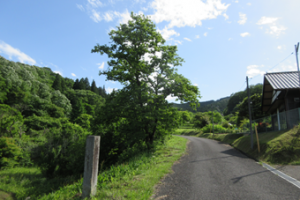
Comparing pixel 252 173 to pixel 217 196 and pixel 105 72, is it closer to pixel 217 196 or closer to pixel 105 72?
pixel 217 196

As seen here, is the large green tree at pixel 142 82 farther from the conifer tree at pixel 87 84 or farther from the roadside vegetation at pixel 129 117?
the conifer tree at pixel 87 84

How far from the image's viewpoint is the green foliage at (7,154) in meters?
22.3

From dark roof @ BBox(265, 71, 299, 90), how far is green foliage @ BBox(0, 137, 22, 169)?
3091cm

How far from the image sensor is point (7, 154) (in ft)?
75.7

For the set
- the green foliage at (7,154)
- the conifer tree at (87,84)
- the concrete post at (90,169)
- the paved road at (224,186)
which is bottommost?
the green foliage at (7,154)

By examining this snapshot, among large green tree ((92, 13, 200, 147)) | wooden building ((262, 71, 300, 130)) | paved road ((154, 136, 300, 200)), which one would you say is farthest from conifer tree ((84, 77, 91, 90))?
paved road ((154, 136, 300, 200))

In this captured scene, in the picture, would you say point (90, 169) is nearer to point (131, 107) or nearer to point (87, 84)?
point (131, 107)

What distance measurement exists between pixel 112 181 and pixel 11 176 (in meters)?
21.3

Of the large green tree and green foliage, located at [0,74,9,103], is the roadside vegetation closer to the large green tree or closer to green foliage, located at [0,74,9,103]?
the large green tree

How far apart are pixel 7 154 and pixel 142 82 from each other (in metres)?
21.8

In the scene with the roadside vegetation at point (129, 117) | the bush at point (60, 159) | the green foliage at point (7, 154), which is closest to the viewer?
the roadside vegetation at point (129, 117)

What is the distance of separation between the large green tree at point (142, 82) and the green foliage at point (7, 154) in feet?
57.4

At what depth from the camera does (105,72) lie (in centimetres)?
1464

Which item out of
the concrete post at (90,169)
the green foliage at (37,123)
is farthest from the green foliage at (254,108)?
the green foliage at (37,123)
